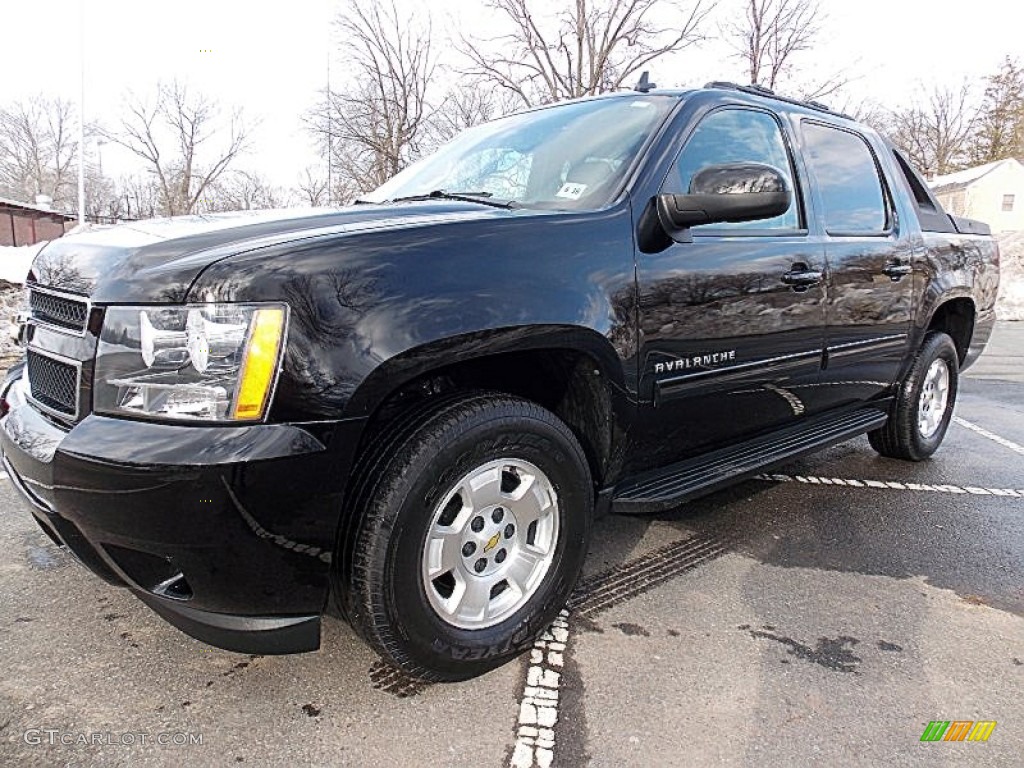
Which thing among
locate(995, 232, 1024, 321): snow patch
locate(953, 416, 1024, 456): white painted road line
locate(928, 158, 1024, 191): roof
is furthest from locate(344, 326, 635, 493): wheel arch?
locate(928, 158, 1024, 191): roof

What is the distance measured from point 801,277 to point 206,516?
2.50m

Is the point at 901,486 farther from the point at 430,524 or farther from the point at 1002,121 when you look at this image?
the point at 1002,121

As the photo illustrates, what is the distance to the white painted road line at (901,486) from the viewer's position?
4203 millimetres

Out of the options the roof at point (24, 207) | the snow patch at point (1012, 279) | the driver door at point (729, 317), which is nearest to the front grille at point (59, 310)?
the driver door at point (729, 317)

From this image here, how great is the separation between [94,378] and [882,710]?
236cm

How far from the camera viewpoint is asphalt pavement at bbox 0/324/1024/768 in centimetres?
195

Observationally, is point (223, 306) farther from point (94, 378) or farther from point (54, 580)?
point (54, 580)

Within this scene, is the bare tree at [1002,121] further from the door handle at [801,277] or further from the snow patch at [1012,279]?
the door handle at [801,277]

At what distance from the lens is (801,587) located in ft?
9.62

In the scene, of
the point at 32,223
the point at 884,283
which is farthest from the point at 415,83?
the point at 884,283

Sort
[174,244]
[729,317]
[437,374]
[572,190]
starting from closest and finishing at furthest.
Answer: [174,244] < [437,374] < [572,190] < [729,317]

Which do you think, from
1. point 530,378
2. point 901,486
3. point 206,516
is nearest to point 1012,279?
point 901,486

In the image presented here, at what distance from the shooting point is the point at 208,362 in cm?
177

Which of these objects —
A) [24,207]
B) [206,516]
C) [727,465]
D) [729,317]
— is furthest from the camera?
[24,207]
